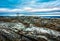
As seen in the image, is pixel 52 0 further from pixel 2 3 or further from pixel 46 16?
pixel 2 3

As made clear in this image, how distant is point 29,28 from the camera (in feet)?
6.10

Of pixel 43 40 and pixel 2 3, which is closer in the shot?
pixel 43 40

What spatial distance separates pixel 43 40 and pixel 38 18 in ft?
1.18

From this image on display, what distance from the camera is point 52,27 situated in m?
1.83

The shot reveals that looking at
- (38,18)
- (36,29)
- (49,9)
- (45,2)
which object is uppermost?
(45,2)

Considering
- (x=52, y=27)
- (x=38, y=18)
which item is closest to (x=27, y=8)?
(x=38, y=18)

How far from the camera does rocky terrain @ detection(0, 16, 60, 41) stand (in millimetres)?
1797

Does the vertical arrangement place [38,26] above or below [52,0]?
below

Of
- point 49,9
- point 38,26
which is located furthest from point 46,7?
point 38,26

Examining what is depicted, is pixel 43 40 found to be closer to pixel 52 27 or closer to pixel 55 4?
pixel 52 27

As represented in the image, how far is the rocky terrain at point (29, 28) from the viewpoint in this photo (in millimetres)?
1797

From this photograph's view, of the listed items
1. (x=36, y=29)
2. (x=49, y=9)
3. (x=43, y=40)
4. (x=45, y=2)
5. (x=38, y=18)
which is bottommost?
(x=43, y=40)

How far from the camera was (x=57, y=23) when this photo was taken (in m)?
1.83

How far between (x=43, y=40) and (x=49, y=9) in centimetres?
51
